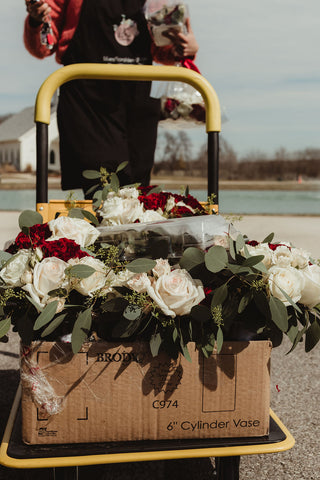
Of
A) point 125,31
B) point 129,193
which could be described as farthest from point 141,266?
point 125,31

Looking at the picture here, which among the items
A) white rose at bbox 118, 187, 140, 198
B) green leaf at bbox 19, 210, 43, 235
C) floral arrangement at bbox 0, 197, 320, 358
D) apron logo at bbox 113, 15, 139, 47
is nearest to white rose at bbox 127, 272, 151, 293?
floral arrangement at bbox 0, 197, 320, 358

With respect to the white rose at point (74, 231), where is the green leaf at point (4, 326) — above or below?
below

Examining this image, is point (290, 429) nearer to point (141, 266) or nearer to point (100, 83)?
point (141, 266)

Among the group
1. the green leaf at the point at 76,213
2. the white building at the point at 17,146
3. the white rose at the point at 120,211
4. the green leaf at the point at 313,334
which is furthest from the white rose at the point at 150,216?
the white building at the point at 17,146

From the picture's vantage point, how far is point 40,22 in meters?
1.91

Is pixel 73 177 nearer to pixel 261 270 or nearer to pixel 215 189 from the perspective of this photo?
pixel 215 189

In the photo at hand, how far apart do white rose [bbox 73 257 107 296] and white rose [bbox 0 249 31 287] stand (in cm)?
11

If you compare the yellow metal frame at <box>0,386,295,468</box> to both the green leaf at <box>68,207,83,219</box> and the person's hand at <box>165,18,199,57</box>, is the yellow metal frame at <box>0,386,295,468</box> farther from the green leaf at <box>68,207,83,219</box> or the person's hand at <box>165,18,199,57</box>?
the person's hand at <box>165,18,199,57</box>

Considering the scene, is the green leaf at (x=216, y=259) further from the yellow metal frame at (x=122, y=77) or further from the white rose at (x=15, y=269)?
the yellow metal frame at (x=122, y=77)

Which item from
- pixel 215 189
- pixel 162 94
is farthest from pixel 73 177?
pixel 215 189

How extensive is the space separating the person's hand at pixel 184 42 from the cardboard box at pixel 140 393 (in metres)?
1.35

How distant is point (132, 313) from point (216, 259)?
0.20m

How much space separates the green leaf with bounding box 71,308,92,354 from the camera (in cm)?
96

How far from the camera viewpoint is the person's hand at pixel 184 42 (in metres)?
Result: 1.95
